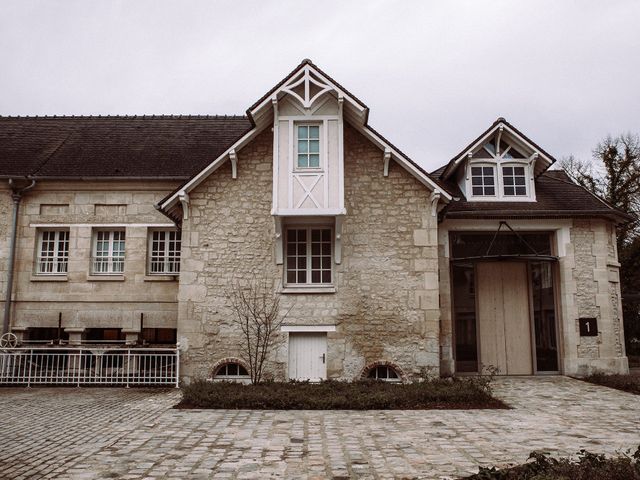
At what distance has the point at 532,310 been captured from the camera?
1508cm

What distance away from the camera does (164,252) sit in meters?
15.8

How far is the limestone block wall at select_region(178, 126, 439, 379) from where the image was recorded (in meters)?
12.7

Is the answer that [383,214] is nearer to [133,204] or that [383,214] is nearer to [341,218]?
[341,218]

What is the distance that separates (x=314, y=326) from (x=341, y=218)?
2.55 m

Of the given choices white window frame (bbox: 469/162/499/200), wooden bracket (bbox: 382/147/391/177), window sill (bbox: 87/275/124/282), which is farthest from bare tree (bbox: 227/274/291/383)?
white window frame (bbox: 469/162/499/200)

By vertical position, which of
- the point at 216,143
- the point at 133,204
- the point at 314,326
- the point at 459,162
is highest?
the point at 216,143

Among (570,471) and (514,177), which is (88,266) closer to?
(514,177)

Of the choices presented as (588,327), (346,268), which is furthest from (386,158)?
(588,327)

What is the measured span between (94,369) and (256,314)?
4.50 meters

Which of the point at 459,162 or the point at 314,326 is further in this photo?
the point at 459,162

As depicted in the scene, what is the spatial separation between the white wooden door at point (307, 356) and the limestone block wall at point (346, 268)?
0.22 metres

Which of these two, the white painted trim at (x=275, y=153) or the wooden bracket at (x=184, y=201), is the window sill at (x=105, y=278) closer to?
the wooden bracket at (x=184, y=201)

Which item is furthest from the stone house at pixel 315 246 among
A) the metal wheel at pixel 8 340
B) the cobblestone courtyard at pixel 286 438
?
the cobblestone courtyard at pixel 286 438

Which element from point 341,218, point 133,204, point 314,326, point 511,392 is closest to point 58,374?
point 133,204
